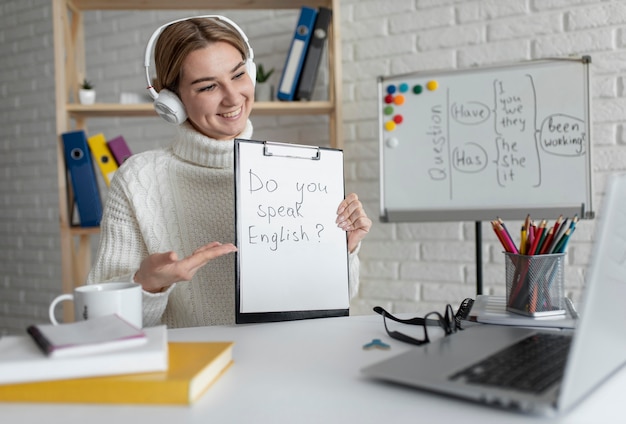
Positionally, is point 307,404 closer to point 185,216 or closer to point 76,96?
point 185,216

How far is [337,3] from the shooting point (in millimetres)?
2221

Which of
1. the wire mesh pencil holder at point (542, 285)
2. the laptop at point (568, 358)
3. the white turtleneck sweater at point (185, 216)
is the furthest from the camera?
the white turtleneck sweater at point (185, 216)

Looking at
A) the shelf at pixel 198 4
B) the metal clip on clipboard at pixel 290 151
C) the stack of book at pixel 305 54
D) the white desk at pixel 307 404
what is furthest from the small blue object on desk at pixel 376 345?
the shelf at pixel 198 4

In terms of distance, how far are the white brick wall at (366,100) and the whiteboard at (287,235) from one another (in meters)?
1.25

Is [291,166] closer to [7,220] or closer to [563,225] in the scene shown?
[563,225]

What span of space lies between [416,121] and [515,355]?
1465mm

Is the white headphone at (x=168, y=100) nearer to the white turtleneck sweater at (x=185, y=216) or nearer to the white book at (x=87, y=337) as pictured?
the white turtleneck sweater at (x=185, y=216)

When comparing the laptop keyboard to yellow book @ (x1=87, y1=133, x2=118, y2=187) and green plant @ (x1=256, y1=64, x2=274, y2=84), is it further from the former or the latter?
yellow book @ (x1=87, y1=133, x2=118, y2=187)

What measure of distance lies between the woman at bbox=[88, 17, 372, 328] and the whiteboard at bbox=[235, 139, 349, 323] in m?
0.21

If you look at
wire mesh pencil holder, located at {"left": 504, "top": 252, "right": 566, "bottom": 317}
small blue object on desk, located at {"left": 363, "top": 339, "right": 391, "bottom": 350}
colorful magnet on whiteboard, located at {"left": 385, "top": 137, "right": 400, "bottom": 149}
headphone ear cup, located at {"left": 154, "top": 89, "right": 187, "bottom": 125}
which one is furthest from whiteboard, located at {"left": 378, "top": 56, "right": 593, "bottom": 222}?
small blue object on desk, located at {"left": 363, "top": 339, "right": 391, "bottom": 350}

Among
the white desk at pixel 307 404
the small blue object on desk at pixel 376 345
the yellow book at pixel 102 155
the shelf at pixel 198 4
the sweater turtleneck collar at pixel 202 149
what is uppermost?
the shelf at pixel 198 4

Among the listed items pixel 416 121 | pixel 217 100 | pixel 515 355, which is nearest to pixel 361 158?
pixel 416 121

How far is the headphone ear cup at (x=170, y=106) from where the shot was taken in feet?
4.45

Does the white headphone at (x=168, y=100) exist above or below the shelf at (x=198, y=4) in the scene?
below
